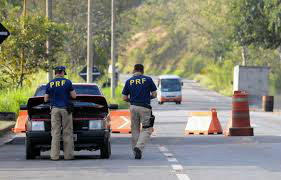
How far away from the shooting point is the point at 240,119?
28.5m

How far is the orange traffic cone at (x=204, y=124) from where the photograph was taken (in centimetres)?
3005

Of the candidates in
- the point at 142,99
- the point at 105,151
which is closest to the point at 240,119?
the point at 142,99

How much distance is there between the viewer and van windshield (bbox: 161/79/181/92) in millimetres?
75000

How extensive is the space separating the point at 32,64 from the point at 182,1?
344ft

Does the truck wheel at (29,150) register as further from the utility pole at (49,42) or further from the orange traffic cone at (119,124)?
the utility pole at (49,42)

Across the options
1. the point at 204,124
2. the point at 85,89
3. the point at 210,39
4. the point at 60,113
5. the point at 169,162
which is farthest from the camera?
the point at 210,39

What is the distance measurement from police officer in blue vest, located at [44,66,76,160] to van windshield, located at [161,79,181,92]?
5488 cm

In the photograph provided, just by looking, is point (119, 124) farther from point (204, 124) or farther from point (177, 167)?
point (177, 167)

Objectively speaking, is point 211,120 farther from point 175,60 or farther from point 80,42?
point 175,60

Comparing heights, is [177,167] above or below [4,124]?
above

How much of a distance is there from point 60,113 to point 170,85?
55897 millimetres

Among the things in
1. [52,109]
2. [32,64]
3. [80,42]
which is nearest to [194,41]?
[80,42]

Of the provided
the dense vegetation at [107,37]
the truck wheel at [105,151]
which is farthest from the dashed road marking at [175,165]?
the dense vegetation at [107,37]

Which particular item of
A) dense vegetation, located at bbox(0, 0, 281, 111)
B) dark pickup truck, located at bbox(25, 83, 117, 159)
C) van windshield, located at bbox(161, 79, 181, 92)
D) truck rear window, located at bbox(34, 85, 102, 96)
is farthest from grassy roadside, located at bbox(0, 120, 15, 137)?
van windshield, located at bbox(161, 79, 181, 92)
